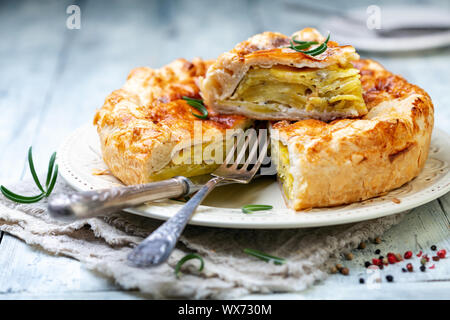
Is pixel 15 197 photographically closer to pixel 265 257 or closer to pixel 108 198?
pixel 108 198

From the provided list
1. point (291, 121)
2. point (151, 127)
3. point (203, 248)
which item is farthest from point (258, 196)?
point (151, 127)

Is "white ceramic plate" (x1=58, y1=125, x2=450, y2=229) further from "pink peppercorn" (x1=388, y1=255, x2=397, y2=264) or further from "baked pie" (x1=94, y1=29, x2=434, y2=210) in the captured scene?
"pink peppercorn" (x1=388, y1=255, x2=397, y2=264)

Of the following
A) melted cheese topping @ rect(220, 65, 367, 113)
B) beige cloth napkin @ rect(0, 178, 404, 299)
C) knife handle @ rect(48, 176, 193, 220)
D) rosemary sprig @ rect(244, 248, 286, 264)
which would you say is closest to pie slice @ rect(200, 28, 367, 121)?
melted cheese topping @ rect(220, 65, 367, 113)

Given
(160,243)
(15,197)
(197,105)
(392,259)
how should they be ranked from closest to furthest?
(160,243)
(392,259)
(15,197)
(197,105)

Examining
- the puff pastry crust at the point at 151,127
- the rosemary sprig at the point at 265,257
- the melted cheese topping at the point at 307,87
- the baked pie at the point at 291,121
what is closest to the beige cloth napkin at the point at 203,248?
the rosemary sprig at the point at 265,257

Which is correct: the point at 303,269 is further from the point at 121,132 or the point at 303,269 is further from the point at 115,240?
the point at 121,132

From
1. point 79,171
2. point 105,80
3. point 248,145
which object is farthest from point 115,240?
point 105,80
